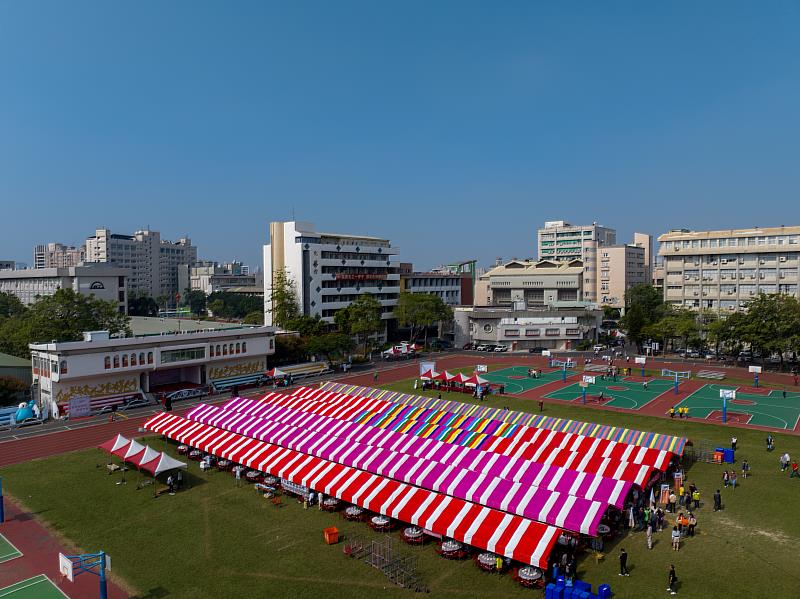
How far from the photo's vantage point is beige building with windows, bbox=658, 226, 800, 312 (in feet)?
261

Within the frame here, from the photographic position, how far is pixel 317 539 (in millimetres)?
23078

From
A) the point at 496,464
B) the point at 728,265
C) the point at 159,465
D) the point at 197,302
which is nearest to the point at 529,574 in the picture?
the point at 496,464

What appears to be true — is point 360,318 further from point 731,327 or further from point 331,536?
point 331,536

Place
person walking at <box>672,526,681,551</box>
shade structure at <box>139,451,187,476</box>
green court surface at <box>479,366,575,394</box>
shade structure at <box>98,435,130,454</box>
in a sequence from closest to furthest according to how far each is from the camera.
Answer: person walking at <box>672,526,681,551</box> → shade structure at <box>139,451,187,476</box> → shade structure at <box>98,435,130,454</box> → green court surface at <box>479,366,575,394</box>

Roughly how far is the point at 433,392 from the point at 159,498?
29627mm

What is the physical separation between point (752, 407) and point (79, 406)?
53.2 m

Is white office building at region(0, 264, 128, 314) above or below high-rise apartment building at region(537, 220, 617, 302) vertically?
below

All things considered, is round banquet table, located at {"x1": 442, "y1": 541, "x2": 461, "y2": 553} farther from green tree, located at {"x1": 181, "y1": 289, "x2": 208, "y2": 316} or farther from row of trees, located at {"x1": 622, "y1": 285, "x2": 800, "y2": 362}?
green tree, located at {"x1": 181, "y1": 289, "x2": 208, "y2": 316}

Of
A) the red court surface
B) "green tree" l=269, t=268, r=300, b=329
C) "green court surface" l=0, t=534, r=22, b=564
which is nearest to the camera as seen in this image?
the red court surface

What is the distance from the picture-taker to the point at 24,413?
43.2 metres

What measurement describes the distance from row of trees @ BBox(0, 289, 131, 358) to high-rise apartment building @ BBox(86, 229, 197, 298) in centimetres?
11053

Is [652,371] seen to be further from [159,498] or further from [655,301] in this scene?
[159,498]

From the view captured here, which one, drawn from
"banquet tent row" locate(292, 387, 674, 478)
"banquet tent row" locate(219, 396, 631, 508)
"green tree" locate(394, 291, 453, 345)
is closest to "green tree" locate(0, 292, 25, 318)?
"green tree" locate(394, 291, 453, 345)

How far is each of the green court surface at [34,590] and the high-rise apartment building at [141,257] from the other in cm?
15779
